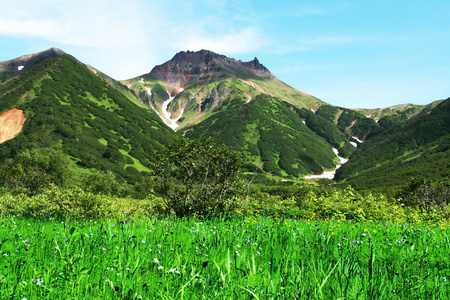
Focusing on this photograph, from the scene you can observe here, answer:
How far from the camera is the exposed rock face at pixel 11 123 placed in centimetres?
16500

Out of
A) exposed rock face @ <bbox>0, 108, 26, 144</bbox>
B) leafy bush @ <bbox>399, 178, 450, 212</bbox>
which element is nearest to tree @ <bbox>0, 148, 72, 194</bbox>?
leafy bush @ <bbox>399, 178, 450, 212</bbox>

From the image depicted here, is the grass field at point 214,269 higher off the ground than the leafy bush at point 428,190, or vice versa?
the grass field at point 214,269

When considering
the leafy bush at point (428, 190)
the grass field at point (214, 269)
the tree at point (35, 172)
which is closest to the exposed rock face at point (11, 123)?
the tree at point (35, 172)

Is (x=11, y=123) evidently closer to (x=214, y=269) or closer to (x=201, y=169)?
(x=201, y=169)

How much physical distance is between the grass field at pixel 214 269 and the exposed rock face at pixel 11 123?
683ft

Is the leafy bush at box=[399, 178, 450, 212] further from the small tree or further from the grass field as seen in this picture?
the grass field

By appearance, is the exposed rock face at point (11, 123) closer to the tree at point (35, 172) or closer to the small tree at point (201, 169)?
the tree at point (35, 172)

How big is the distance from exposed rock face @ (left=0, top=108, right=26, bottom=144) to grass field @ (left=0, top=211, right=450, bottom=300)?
208160 mm

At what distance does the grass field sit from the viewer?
2629mm

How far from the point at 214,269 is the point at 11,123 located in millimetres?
220789

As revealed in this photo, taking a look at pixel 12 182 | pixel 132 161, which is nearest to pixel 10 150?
pixel 132 161

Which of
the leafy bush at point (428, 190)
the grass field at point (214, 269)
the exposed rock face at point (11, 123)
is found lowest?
the leafy bush at point (428, 190)

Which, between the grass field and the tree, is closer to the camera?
the grass field

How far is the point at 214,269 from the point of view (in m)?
3.57
